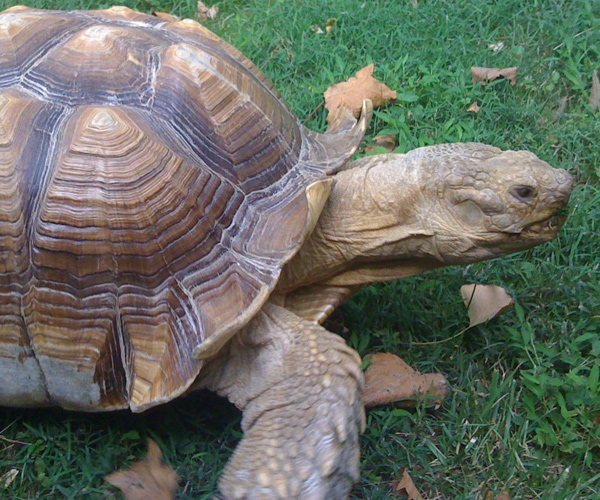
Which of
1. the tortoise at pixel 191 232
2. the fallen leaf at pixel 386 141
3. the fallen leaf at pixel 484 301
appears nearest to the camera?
the tortoise at pixel 191 232

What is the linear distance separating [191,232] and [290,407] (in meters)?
0.73

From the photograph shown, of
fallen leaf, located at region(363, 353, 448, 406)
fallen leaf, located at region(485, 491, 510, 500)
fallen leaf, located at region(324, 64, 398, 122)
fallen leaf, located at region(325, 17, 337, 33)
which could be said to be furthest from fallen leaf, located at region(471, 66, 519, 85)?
fallen leaf, located at region(485, 491, 510, 500)

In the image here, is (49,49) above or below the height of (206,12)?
above

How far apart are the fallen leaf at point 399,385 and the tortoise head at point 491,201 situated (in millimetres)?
573

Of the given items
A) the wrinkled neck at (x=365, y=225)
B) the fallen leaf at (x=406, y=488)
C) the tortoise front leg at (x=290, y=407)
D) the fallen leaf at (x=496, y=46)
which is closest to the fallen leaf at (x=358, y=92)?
the fallen leaf at (x=496, y=46)

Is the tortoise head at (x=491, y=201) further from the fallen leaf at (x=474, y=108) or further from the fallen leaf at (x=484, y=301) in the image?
the fallen leaf at (x=474, y=108)

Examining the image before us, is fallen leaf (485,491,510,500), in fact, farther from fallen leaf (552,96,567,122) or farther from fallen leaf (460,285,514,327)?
fallen leaf (552,96,567,122)

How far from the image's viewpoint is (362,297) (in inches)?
131

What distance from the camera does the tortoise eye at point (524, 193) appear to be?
7.92ft

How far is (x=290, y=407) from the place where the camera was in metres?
2.34

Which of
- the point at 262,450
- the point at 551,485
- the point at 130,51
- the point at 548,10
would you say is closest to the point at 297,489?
the point at 262,450

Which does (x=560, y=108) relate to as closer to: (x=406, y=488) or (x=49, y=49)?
(x=406, y=488)

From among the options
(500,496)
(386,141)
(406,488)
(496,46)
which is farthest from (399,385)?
(496,46)

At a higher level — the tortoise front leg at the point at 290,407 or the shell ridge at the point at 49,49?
the shell ridge at the point at 49,49
